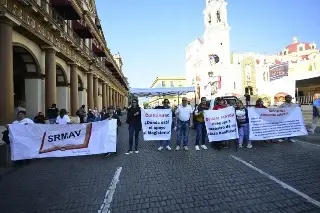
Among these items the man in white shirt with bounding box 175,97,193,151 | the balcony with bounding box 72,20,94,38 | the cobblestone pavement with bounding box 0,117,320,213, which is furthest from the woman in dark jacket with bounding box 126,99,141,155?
the balcony with bounding box 72,20,94,38

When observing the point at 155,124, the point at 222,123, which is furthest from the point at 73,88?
the point at 222,123

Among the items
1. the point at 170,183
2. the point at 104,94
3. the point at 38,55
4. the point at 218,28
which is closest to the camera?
the point at 170,183

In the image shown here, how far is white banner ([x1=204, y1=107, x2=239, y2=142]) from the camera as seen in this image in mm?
9930

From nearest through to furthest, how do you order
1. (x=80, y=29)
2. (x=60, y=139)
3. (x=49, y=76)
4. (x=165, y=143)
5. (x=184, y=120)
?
1. (x=60, y=139)
2. (x=184, y=120)
3. (x=165, y=143)
4. (x=49, y=76)
5. (x=80, y=29)

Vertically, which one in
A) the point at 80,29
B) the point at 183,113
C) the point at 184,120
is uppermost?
the point at 80,29

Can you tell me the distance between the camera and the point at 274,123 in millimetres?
10477

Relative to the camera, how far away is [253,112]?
10.2 m

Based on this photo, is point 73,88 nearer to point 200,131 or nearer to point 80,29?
point 80,29

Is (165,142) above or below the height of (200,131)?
below

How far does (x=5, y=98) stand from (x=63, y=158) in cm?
407

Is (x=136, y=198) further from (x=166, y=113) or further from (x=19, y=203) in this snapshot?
(x=166, y=113)

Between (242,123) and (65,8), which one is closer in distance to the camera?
(242,123)

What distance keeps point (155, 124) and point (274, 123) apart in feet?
14.3

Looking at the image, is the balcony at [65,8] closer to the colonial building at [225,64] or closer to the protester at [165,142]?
the protester at [165,142]
